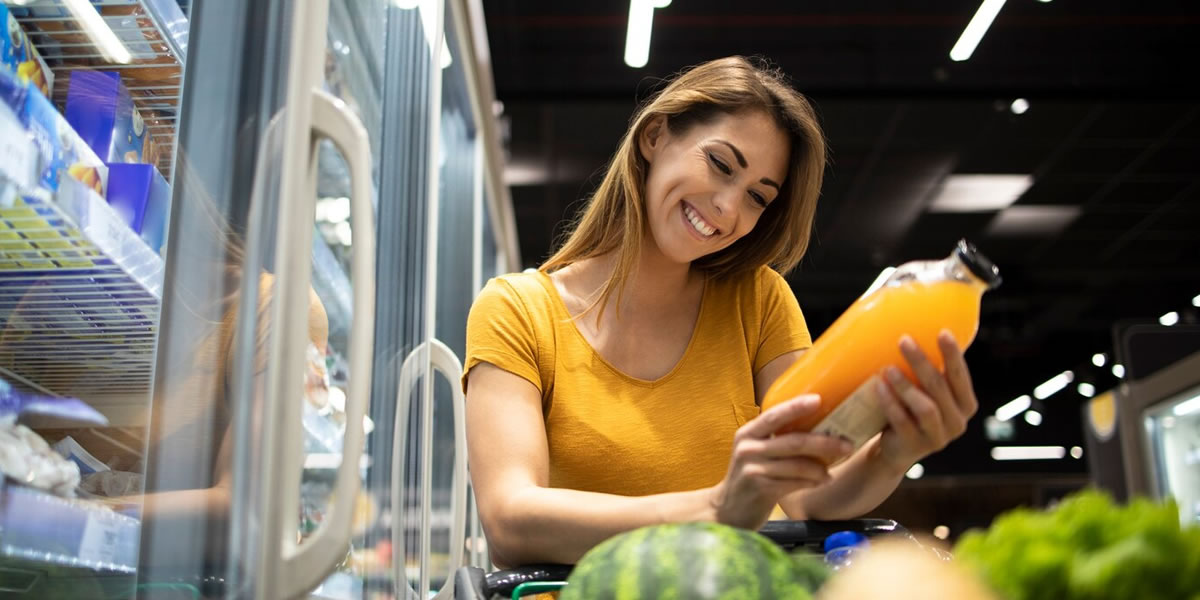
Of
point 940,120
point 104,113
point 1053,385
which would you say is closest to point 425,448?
point 104,113

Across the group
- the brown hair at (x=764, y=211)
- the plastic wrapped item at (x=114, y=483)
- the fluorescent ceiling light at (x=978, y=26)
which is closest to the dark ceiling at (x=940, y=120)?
the fluorescent ceiling light at (x=978, y=26)

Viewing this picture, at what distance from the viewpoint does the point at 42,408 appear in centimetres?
109

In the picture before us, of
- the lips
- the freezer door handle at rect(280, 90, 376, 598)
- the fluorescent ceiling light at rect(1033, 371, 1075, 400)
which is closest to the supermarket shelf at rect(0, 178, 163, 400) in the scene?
the freezer door handle at rect(280, 90, 376, 598)

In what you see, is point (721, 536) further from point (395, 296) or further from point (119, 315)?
point (395, 296)

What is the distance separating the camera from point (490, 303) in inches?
58.4

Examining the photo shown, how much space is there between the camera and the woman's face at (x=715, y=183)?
1535 millimetres

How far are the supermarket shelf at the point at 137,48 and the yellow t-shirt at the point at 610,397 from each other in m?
0.49

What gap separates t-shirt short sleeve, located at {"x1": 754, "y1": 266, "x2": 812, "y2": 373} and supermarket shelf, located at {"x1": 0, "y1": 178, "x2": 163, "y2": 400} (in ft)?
2.90

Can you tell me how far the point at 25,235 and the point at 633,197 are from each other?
2.87 feet

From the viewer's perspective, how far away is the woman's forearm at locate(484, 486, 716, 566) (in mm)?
1005

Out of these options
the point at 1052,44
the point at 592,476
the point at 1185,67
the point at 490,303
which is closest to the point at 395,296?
the point at 490,303

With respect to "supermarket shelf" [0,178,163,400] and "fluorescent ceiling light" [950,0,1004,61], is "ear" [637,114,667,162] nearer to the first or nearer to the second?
"supermarket shelf" [0,178,163,400]

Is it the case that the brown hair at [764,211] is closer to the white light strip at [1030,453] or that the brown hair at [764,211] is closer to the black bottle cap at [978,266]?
the black bottle cap at [978,266]

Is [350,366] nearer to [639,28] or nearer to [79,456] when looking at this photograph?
[79,456]
